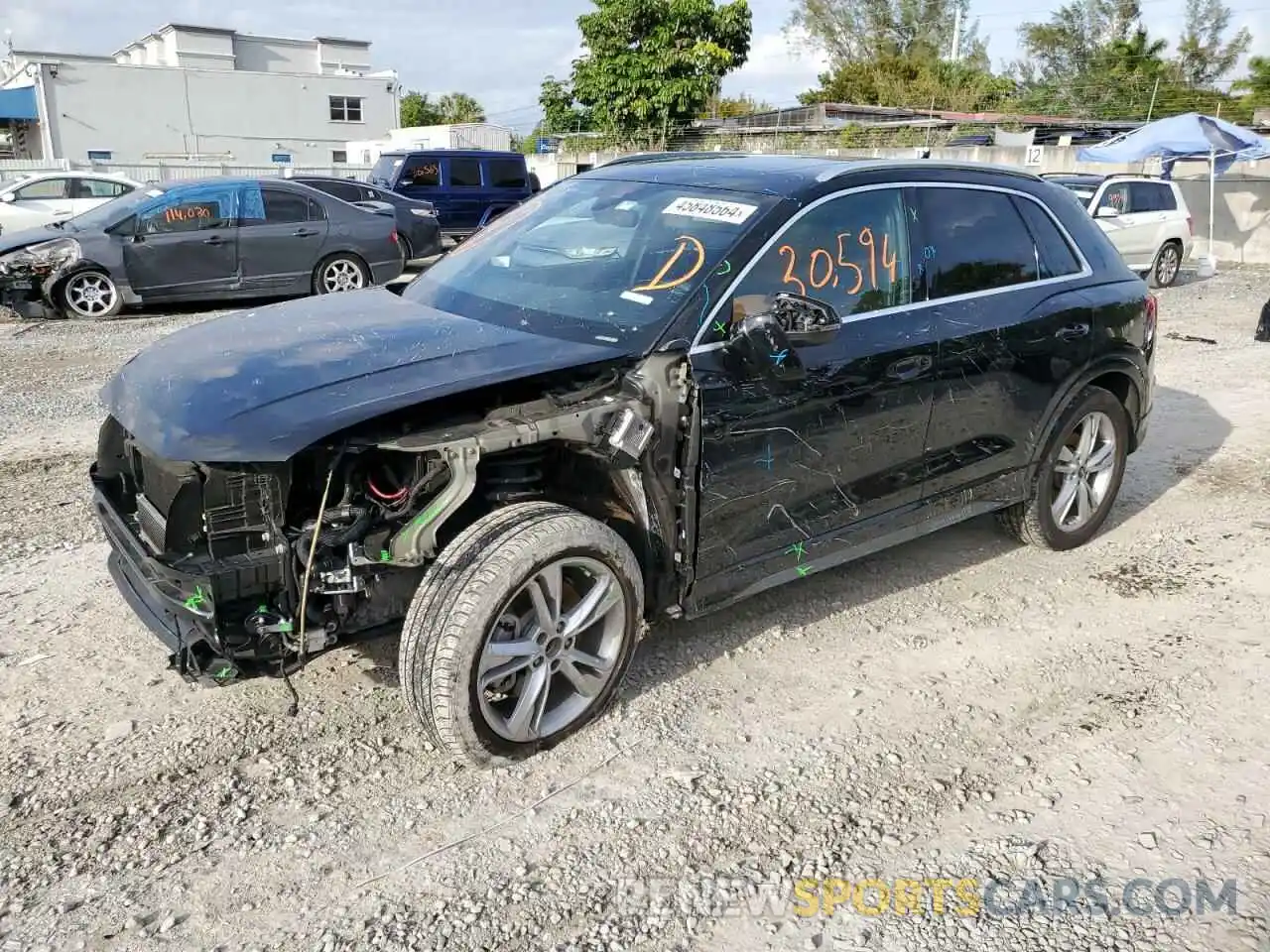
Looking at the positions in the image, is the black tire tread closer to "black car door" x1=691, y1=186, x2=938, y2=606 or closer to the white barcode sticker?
"black car door" x1=691, y1=186, x2=938, y2=606

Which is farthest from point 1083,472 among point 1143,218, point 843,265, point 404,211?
point 1143,218

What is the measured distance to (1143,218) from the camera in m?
15.2

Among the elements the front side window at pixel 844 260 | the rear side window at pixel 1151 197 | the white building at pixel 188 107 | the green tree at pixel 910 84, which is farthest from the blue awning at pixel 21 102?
the front side window at pixel 844 260

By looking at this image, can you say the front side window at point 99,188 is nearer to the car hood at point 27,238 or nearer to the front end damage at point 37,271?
the car hood at point 27,238

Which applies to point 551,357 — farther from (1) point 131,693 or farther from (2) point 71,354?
(2) point 71,354

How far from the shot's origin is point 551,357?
330 centimetres

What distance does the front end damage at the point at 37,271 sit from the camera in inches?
412

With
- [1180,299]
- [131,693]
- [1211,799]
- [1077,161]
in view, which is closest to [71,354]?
[131,693]

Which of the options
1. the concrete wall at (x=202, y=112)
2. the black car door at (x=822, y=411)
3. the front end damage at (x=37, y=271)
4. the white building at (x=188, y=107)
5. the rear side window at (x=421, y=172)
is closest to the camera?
the black car door at (x=822, y=411)

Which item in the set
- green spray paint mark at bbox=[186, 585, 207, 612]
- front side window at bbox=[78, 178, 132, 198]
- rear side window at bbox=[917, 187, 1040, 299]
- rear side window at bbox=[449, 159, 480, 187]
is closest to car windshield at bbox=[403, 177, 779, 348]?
rear side window at bbox=[917, 187, 1040, 299]

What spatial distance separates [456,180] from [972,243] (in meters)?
14.9

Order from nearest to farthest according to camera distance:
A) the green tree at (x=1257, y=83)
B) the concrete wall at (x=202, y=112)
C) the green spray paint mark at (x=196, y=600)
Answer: the green spray paint mark at (x=196, y=600) < the green tree at (x=1257, y=83) < the concrete wall at (x=202, y=112)

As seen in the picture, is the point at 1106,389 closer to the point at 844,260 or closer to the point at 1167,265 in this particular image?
the point at 844,260

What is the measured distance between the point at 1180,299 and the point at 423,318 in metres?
13.7
